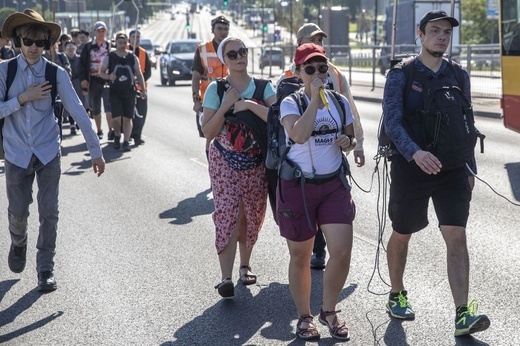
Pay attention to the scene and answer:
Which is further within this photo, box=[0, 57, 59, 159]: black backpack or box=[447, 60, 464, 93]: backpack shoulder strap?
box=[0, 57, 59, 159]: black backpack

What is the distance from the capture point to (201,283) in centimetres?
714

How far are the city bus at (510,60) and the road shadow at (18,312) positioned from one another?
346 inches

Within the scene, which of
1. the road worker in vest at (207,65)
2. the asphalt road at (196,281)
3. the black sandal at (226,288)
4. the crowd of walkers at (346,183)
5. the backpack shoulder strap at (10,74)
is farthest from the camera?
the road worker in vest at (207,65)

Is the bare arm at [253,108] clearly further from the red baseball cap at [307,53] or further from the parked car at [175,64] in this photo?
the parked car at [175,64]

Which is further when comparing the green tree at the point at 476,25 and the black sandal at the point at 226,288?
the green tree at the point at 476,25

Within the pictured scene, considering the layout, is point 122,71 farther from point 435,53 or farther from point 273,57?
point 273,57

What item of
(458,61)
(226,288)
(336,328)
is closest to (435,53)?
(336,328)

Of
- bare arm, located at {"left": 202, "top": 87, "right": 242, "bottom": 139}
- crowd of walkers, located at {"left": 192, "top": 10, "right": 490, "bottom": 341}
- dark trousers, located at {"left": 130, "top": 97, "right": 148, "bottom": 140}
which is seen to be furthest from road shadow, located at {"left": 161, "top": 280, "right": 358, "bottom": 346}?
dark trousers, located at {"left": 130, "top": 97, "right": 148, "bottom": 140}

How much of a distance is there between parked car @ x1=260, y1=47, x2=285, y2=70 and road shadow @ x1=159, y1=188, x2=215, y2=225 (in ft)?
106

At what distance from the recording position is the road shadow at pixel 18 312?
601 cm

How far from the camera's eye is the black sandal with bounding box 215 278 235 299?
6551 millimetres

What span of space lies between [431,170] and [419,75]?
60 cm

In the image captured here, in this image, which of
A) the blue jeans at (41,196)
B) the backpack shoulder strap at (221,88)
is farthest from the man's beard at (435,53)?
the blue jeans at (41,196)

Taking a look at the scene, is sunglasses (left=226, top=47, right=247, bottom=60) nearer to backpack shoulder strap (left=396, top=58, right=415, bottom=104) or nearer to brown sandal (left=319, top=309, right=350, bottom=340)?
backpack shoulder strap (left=396, top=58, right=415, bottom=104)
